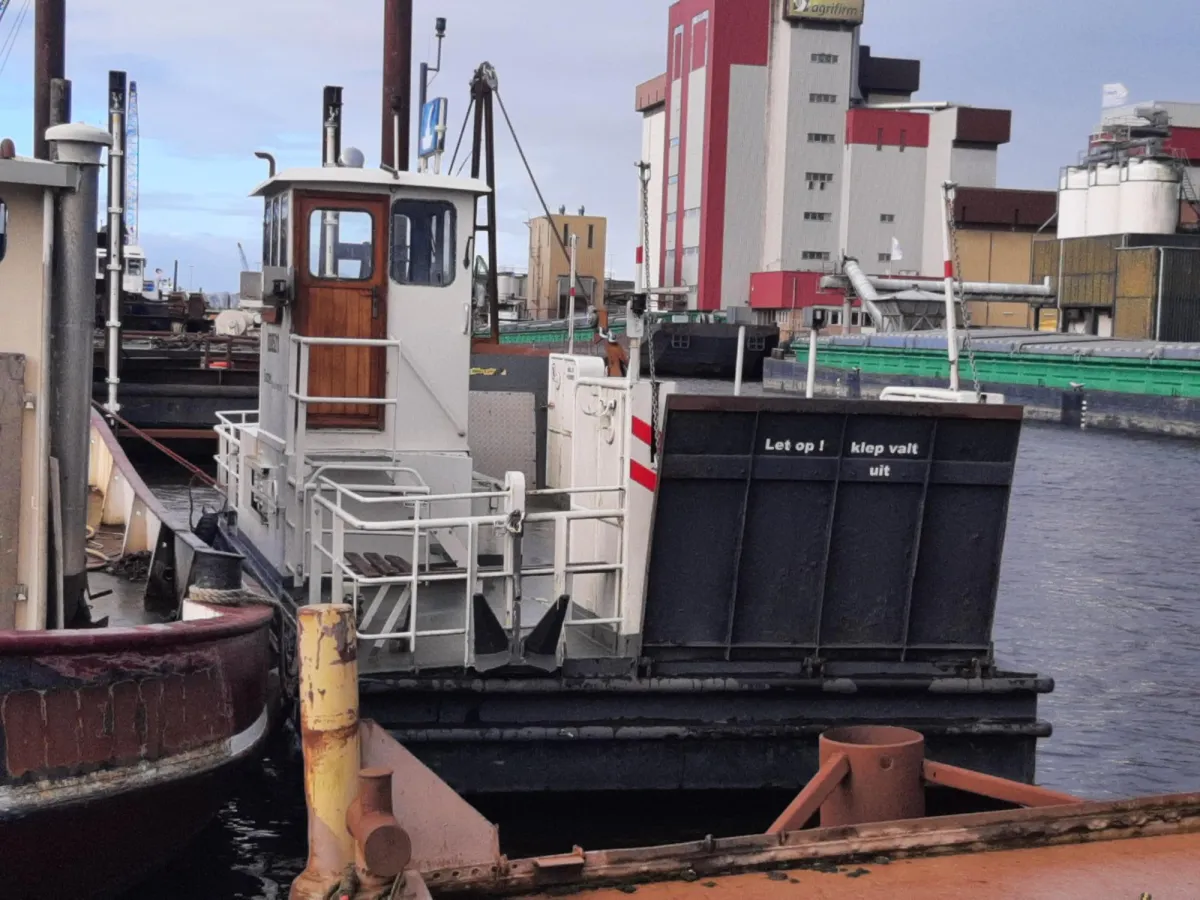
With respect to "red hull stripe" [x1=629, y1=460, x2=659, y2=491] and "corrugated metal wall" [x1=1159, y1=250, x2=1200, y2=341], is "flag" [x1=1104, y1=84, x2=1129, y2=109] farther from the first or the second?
"red hull stripe" [x1=629, y1=460, x2=659, y2=491]

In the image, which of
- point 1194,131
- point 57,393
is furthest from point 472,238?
point 1194,131

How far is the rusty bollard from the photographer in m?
6.11

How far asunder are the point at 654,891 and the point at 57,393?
4.19 meters

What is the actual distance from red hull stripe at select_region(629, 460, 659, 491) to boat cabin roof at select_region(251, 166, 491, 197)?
10.5 ft

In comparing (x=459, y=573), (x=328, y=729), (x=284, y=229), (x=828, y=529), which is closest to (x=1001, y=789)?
(x=828, y=529)

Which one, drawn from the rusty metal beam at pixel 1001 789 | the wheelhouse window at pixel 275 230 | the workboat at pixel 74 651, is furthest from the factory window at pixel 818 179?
the rusty metal beam at pixel 1001 789

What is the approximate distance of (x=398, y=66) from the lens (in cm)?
2142

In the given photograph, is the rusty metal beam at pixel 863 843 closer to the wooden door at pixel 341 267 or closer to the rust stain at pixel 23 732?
the rust stain at pixel 23 732

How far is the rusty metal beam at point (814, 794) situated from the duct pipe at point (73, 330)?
13.1 ft

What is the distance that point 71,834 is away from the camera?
706cm

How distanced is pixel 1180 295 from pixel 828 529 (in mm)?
57229

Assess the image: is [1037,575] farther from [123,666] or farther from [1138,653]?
[123,666]

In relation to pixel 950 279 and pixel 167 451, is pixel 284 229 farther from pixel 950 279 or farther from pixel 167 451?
pixel 950 279

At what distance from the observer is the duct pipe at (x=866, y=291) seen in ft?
233
